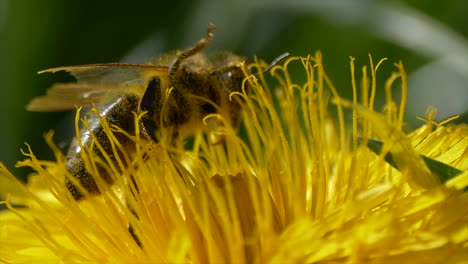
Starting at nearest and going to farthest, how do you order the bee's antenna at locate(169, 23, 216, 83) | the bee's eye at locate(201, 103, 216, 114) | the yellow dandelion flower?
the yellow dandelion flower
the bee's antenna at locate(169, 23, 216, 83)
the bee's eye at locate(201, 103, 216, 114)

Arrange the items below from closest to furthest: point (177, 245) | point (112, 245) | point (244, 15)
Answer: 1. point (177, 245)
2. point (112, 245)
3. point (244, 15)

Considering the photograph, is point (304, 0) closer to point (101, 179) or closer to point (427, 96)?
point (427, 96)

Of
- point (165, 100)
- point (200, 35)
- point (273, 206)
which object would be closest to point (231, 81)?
point (165, 100)

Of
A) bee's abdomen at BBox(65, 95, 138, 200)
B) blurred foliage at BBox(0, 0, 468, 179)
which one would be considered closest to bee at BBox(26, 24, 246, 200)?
bee's abdomen at BBox(65, 95, 138, 200)

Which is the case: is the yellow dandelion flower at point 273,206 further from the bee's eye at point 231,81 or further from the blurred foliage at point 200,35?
the blurred foliage at point 200,35

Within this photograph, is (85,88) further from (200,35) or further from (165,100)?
(200,35)

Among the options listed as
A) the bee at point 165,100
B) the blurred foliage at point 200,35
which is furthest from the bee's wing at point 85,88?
the blurred foliage at point 200,35

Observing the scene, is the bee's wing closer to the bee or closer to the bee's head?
the bee

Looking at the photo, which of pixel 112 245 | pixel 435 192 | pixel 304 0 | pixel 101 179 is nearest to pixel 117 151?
pixel 101 179
